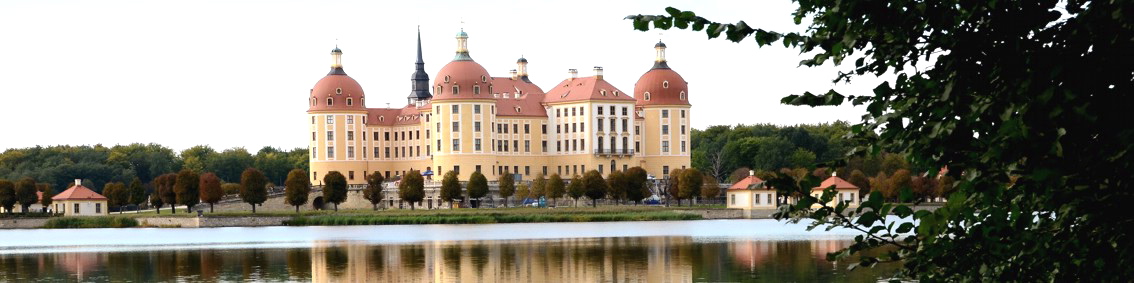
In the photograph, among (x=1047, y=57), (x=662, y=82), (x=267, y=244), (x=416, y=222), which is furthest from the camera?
(x=662, y=82)

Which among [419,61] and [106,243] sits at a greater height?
[419,61]

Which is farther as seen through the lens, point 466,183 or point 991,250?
point 466,183

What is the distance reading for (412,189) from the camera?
86625mm

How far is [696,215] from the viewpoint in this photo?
2945 inches

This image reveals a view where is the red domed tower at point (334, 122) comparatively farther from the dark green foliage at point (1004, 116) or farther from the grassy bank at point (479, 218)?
the dark green foliage at point (1004, 116)

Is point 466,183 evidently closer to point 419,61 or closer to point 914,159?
point 419,61

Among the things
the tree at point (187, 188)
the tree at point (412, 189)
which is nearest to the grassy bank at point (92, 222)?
the tree at point (187, 188)

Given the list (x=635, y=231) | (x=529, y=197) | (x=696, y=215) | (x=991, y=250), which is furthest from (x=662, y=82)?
(x=991, y=250)

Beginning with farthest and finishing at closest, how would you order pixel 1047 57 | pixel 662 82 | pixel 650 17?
pixel 662 82
pixel 650 17
pixel 1047 57

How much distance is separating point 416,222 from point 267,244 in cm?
2381

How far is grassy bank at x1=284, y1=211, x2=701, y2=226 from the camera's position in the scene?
2899 inches

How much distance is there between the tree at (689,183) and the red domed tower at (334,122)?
2739cm

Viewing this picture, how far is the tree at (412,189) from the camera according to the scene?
8656 cm

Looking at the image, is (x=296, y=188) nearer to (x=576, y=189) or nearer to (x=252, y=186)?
(x=252, y=186)
